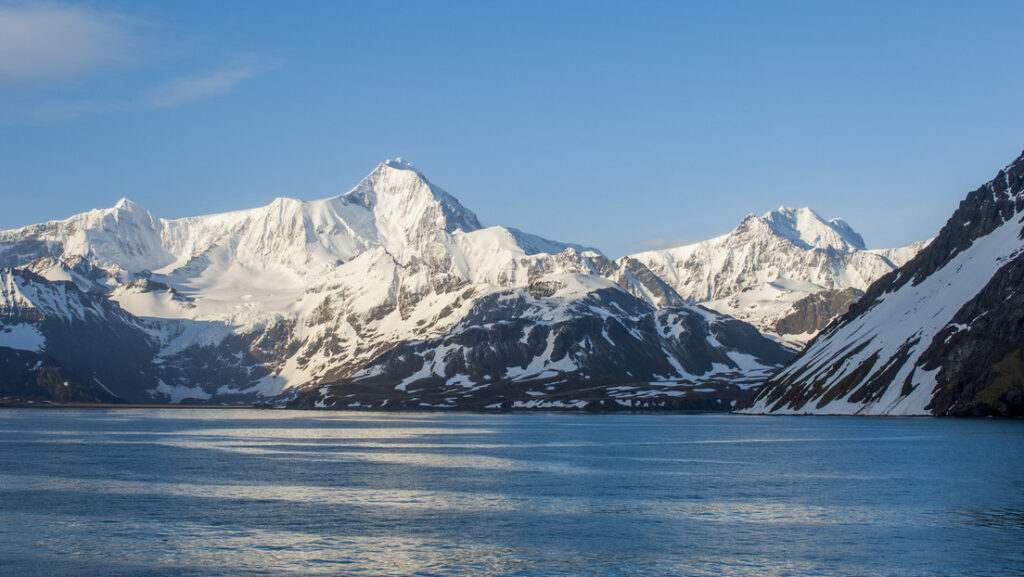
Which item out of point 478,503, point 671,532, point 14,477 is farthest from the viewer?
point 14,477

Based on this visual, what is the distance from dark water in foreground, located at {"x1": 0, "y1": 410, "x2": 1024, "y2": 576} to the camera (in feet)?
209

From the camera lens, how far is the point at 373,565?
62.7m

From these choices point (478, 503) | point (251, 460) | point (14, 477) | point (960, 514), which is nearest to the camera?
point (960, 514)

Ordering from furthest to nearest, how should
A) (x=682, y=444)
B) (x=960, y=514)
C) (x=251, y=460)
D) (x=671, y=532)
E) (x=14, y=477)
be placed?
(x=682, y=444), (x=251, y=460), (x=14, y=477), (x=960, y=514), (x=671, y=532)

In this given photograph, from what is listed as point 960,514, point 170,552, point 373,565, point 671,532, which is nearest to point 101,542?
point 170,552

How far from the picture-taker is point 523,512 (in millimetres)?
85375

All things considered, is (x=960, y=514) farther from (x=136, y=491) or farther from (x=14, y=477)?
(x=14, y=477)

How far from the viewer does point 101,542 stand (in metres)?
70.5

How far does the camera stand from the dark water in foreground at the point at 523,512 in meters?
63.7

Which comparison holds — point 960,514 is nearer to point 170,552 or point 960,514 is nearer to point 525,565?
point 525,565

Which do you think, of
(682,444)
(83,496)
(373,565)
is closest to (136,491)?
(83,496)

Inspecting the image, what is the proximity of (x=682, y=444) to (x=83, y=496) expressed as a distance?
104m

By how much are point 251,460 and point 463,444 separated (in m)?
46.3

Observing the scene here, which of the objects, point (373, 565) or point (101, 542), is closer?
point (373, 565)
